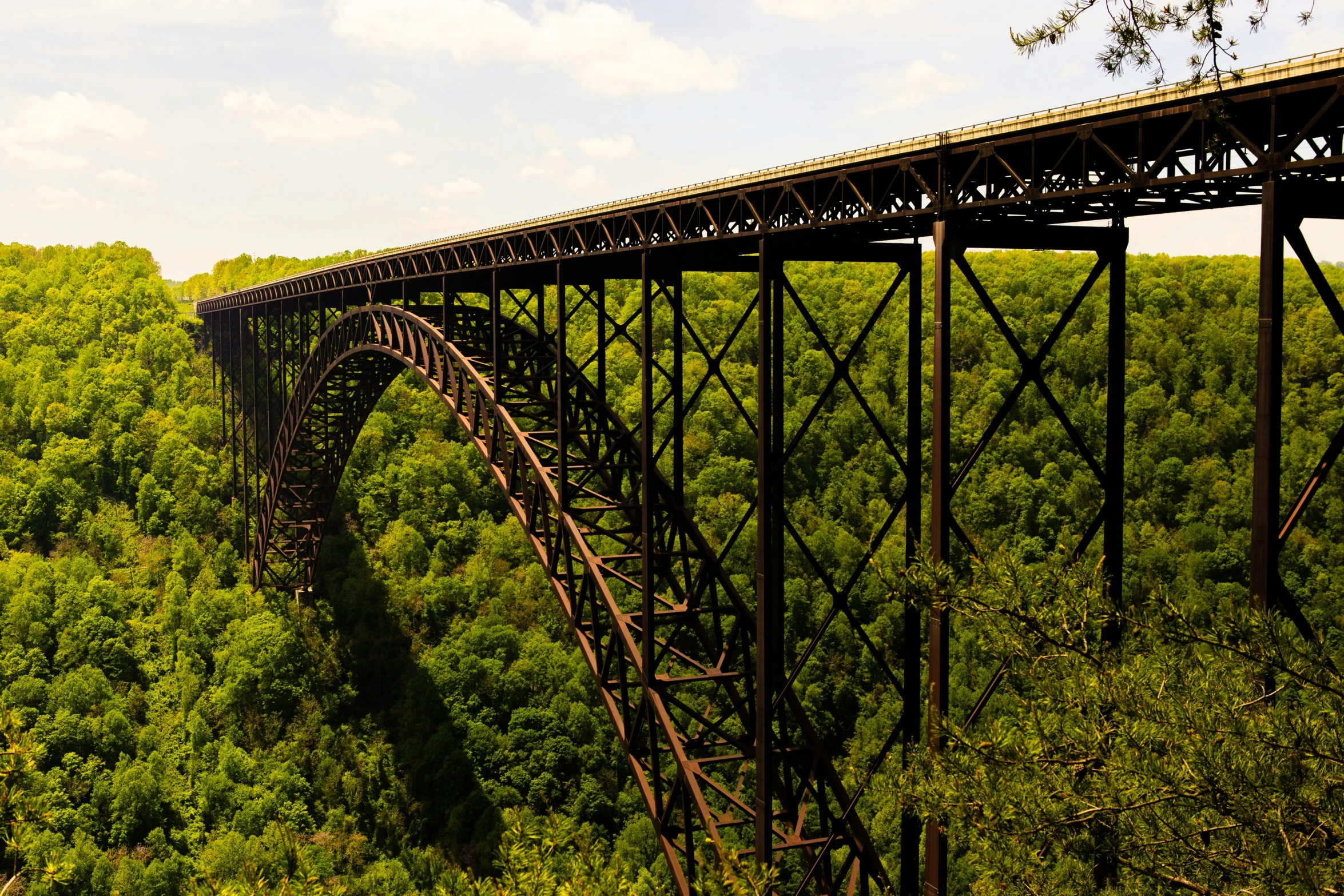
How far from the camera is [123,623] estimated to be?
131 ft

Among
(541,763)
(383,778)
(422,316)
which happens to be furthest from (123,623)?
(422,316)

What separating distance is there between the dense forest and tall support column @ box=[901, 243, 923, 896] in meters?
7.87

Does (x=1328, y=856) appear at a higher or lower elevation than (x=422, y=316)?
lower

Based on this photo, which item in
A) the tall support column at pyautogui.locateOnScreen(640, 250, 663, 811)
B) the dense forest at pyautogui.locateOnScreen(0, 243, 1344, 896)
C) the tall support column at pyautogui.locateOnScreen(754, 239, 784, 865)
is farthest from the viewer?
the dense forest at pyautogui.locateOnScreen(0, 243, 1344, 896)

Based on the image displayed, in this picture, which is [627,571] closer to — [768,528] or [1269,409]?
[768,528]

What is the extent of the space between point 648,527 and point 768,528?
3.42m

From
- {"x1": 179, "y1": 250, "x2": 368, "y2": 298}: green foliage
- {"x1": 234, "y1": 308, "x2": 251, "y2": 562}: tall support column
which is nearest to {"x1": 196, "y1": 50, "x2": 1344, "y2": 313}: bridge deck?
{"x1": 234, "y1": 308, "x2": 251, "y2": 562}: tall support column

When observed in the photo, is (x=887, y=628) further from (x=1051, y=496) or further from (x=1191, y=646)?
(x=1191, y=646)

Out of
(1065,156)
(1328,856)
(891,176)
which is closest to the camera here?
(1328,856)

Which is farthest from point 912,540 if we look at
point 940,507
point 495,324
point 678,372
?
point 495,324

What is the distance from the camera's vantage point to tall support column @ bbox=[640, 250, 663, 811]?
14.6 metres

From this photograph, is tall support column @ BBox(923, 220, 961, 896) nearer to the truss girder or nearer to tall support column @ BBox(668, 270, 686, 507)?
the truss girder

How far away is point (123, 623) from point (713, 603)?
32.6m

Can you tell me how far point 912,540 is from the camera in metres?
9.72
